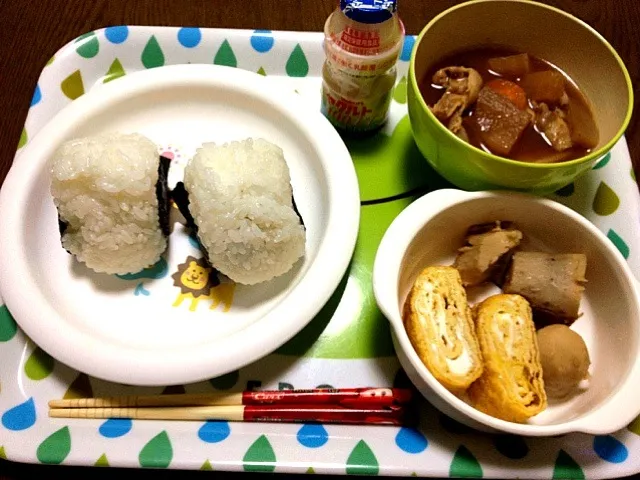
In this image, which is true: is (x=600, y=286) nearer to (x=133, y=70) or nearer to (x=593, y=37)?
(x=593, y=37)

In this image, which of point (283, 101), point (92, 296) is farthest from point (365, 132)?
point (92, 296)

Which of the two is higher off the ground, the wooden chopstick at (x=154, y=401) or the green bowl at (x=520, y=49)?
the green bowl at (x=520, y=49)

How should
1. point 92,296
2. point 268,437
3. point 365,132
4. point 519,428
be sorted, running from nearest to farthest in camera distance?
1. point 519,428
2. point 268,437
3. point 92,296
4. point 365,132

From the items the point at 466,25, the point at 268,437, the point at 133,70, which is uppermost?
the point at 466,25

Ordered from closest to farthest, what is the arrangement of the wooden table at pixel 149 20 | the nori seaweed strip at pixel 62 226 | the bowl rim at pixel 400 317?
the bowl rim at pixel 400 317 → the nori seaweed strip at pixel 62 226 → the wooden table at pixel 149 20

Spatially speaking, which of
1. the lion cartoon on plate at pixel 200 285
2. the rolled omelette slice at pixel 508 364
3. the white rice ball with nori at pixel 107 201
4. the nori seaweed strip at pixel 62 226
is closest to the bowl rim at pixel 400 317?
the rolled omelette slice at pixel 508 364

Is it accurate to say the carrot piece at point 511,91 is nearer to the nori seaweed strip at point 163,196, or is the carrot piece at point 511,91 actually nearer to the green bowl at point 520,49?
the green bowl at point 520,49

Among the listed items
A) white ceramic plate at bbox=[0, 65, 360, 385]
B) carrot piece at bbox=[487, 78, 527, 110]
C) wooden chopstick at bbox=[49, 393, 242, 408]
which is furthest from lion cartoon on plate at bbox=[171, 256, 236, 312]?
carrot piece at bbox=[487, 78, 527, 110]
